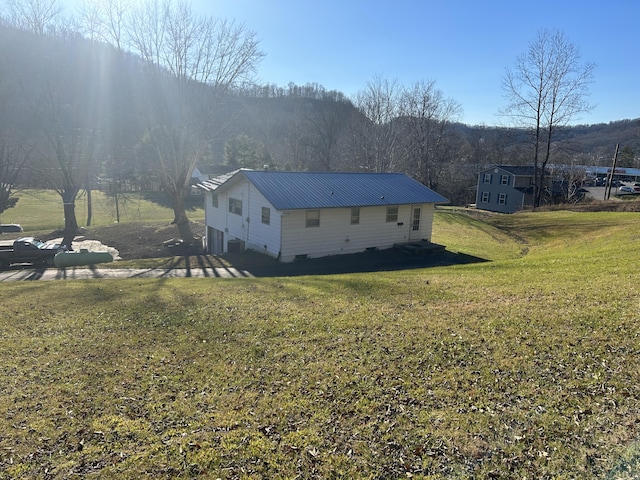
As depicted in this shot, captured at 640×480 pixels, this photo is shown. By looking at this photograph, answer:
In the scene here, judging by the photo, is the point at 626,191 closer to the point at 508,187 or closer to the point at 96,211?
the point at 508,187

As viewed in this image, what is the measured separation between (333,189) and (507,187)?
4426 centimetres

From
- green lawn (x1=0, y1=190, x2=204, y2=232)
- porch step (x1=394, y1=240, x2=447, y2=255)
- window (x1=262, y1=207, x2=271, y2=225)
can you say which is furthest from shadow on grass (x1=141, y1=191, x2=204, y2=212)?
porch step (x1=394, y1=240, x2=447, y2=255)

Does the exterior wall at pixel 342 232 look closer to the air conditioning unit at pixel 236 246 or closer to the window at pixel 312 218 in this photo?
the window at pixel 312 218

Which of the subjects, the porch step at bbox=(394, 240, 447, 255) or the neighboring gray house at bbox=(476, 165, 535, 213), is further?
the neighboring gray house at bbox=(476, 165, 535, 213)

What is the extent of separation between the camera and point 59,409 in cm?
643

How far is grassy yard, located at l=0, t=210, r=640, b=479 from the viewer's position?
497cm

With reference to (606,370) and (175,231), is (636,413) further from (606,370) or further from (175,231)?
(175,231)

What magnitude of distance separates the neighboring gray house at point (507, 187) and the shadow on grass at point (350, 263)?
39.4 metres

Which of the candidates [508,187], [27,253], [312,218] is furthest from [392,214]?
[508,187]

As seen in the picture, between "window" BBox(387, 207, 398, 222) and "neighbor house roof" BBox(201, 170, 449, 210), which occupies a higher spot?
"neighbor house roof" BBox(201, 170, 449, 210)

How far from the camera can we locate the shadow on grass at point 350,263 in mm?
18984

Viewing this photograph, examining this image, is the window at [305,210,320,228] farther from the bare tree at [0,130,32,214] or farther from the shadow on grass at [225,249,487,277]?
the bare tree at [0,130,32,214]

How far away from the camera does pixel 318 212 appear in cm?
2062

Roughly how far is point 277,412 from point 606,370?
5.02 m
